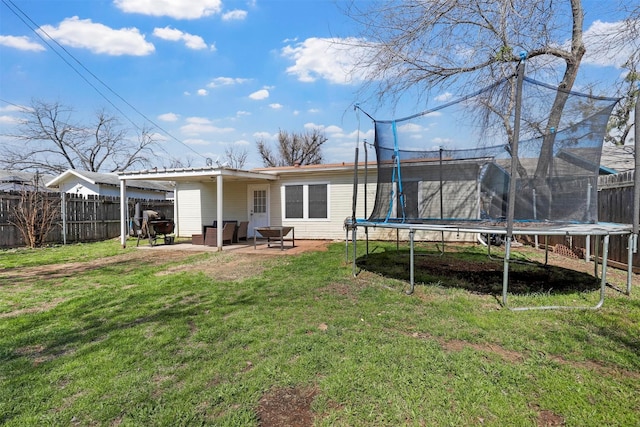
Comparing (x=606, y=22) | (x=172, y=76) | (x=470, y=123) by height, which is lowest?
(x=470, y=123)

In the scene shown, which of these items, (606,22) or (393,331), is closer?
(393,331)

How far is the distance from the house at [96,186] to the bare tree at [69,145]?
31.8 ft

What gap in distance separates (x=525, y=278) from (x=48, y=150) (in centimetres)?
3441

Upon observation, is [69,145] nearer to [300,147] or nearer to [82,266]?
[300,147]

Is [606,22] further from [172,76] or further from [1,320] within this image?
[172,76]

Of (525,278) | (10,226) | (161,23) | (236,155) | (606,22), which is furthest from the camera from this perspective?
(236,155)

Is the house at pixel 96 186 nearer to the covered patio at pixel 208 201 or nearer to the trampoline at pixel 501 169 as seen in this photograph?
the covered patio at pixel 208 201

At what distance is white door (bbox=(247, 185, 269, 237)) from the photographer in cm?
1205

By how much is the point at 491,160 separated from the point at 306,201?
6.38m

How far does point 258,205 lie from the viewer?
1227 centimetres

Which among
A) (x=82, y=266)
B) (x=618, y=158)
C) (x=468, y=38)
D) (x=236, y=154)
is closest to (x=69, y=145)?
(x=236, y=154)

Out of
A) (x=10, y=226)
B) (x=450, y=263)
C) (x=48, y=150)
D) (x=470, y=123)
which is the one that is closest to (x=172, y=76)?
(x=10, y=226)

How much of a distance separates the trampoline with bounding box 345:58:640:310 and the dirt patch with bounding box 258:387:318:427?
2.63m

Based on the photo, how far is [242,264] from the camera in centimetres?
704
